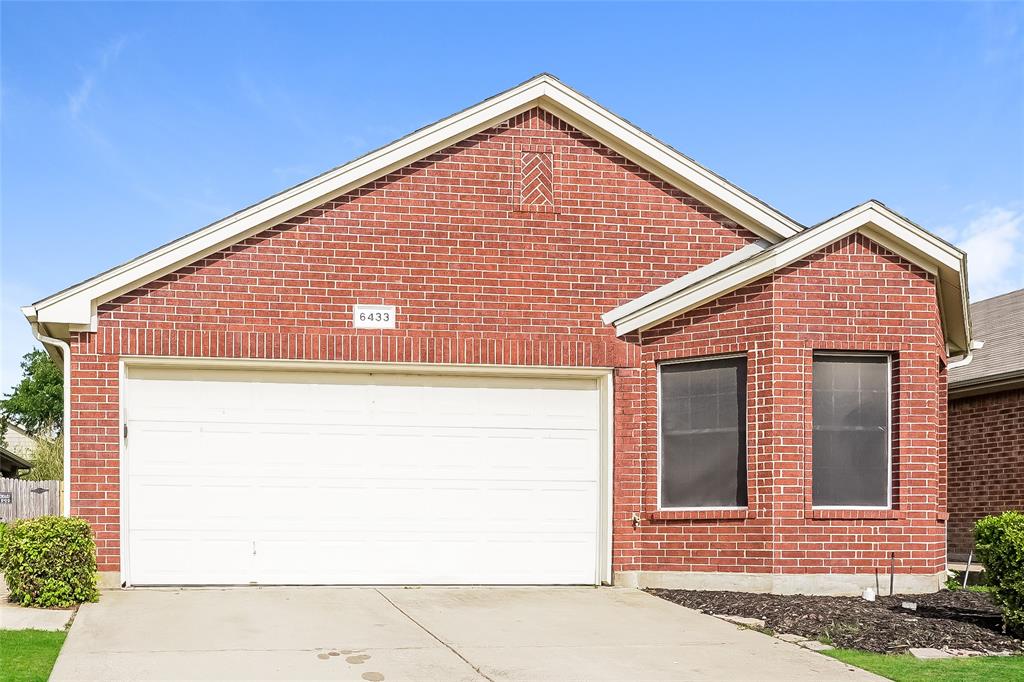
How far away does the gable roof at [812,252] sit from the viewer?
39.3ft

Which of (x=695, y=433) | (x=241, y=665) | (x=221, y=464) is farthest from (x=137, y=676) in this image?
(x=695, y=433)

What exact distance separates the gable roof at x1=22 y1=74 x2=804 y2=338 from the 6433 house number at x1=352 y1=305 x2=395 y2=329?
4.39 ft

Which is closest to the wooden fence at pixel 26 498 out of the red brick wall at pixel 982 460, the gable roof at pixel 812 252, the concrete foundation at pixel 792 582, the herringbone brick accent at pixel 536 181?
the herringbone brick accent at pixel 536 181

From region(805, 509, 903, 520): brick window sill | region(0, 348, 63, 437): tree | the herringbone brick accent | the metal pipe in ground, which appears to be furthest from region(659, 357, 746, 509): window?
region(0, 348, 63, 437): tree

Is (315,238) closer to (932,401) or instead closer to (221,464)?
(221,464)

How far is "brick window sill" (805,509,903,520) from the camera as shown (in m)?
11.8

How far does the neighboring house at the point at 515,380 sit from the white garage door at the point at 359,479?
3 cm

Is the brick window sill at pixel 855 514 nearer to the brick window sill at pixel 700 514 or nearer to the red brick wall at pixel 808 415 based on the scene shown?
the red brick wall at pixel 808 415

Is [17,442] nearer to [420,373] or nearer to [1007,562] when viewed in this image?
[420,373]

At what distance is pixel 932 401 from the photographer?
12141 millimetres

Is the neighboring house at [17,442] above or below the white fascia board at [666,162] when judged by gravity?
below

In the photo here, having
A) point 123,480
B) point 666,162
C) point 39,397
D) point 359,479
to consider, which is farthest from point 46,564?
point 39,397

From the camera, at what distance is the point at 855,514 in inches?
468

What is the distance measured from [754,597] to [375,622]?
4115 millimetres
